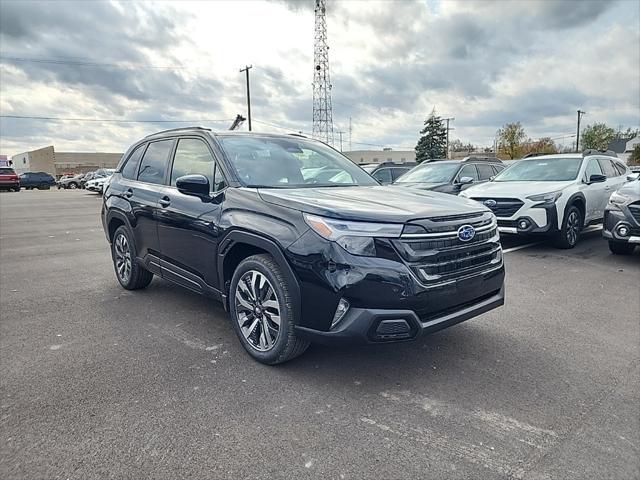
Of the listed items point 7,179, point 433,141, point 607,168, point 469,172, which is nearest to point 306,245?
point 607,168

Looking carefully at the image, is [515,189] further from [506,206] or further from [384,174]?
[384,174]

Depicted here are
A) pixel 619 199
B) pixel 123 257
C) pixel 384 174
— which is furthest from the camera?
pixel 384 174

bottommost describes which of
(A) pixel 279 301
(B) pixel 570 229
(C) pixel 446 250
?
(B) pixel 570 229

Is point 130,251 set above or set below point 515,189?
below

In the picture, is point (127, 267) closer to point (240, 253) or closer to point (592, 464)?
point (240, 253)

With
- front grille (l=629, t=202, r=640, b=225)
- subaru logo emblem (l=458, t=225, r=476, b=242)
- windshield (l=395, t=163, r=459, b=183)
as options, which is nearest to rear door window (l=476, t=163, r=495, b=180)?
windshield (l=395, t=163, r=459, b=183)

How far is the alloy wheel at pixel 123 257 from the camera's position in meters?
5.13

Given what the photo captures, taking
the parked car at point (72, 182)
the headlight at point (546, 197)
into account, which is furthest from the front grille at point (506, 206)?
the parked car at point (72, 182)

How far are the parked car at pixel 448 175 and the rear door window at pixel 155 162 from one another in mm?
6110

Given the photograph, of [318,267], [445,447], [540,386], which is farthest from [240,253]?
[540,386]

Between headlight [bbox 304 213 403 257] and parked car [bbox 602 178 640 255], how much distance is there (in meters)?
A: 5.38

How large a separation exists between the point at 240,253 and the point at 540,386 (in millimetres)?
2332

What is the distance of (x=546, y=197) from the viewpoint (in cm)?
738

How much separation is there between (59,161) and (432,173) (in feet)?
284
